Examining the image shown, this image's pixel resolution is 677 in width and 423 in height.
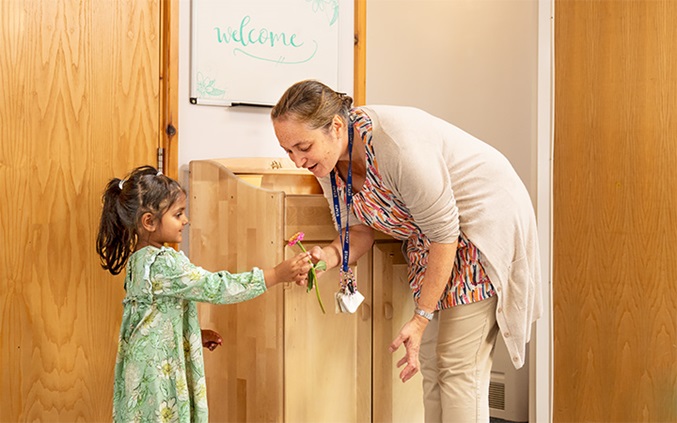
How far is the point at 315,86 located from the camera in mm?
1818

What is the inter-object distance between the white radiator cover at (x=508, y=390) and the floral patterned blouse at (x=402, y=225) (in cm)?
118

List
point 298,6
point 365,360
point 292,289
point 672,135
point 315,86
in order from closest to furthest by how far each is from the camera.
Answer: point 315,86, point 292,289, point 365,360, point 672,135, point 298,6

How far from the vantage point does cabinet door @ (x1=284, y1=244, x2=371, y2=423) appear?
6.61ft

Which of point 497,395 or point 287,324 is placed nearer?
point 287,324

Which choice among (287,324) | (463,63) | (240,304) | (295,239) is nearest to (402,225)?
(295,239)

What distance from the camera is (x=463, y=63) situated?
3240 mm

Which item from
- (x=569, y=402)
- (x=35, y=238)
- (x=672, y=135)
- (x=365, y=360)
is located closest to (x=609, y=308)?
(x=569, y=402)

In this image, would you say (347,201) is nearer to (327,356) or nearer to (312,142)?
(312,142)

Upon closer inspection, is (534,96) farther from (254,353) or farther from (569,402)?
(254,353)

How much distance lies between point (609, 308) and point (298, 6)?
1.30 metres

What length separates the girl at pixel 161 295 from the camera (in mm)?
1860

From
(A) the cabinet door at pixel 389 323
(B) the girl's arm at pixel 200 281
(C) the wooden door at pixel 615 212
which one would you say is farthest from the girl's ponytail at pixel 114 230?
(C) the wooden door at pixel 615 212

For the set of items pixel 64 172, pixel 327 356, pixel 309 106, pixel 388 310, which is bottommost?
pixel 327 356

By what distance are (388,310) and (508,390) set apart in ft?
3.45
